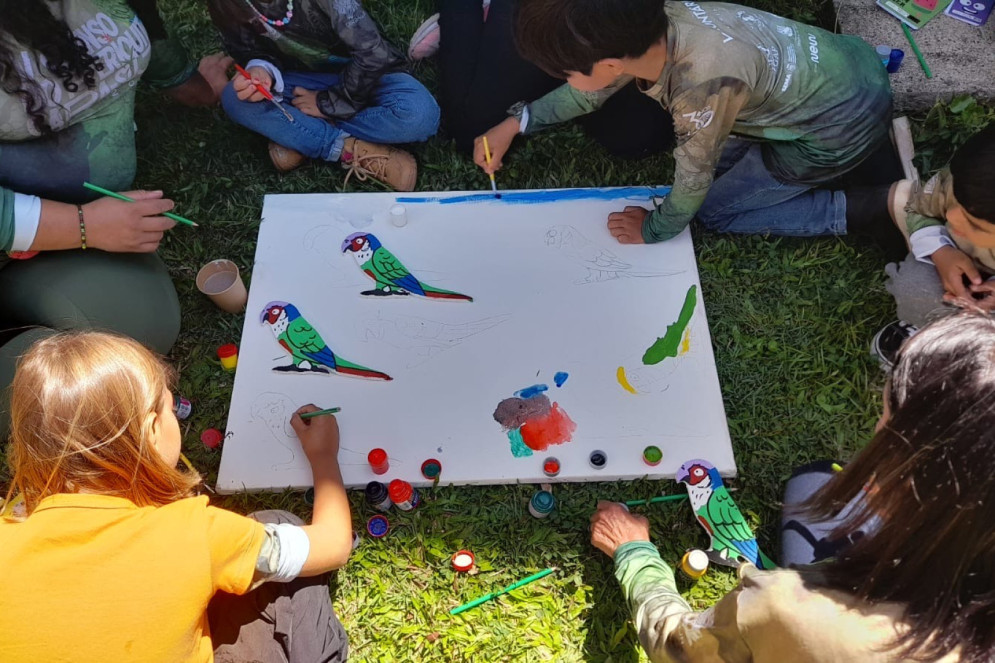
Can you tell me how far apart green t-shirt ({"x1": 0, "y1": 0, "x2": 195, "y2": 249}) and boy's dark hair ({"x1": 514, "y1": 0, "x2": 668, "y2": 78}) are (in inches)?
41.0

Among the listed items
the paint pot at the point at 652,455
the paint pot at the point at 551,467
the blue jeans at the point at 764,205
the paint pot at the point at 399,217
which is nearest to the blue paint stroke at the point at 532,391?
the paint pot at the point at 551,467

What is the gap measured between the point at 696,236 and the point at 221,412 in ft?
4.56

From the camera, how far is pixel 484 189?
7.34 feet

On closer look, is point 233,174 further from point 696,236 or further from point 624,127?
point 696,236

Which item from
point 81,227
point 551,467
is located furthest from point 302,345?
point 551,467

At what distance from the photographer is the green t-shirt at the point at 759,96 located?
168 cm

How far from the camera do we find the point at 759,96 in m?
1.78

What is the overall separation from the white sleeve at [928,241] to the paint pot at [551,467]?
1.06 metres

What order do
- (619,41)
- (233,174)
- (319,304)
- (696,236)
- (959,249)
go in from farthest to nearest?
(233,174) → (696,236) → (319,304) → (959,249) → (619,41)

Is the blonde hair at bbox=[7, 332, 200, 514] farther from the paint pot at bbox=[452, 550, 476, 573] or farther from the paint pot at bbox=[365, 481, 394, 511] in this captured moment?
the paint pot at bbox=[452, 550, 476, 573]

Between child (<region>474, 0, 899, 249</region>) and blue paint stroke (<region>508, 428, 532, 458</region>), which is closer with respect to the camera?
child (<region>474, 0, 899, 249</region>)

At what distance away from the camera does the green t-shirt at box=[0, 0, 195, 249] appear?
173 cm

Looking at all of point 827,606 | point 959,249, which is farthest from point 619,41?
point 827,606

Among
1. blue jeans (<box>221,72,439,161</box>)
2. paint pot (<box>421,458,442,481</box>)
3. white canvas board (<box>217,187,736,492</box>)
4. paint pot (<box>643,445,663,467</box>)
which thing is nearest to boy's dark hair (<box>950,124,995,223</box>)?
white canvas board (<box>217,187,736,492</box>)
